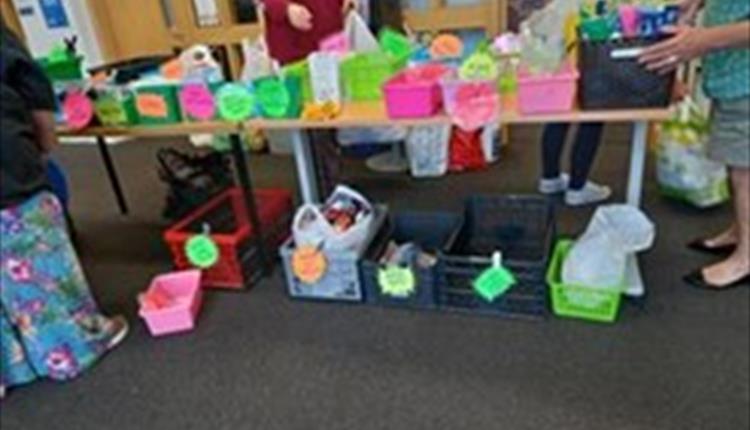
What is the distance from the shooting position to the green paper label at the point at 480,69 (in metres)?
1.81

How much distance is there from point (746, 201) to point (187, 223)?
1.86 meters

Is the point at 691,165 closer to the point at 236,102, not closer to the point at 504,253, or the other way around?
the point at 504,253

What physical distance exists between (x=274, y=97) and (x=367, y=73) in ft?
0.98

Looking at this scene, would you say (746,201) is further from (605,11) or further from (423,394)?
(423,394)

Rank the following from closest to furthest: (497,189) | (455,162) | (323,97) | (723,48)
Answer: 1. (723,48)
2. (323,97)
3. (497,189)
4. (455,162)

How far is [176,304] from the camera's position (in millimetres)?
2105

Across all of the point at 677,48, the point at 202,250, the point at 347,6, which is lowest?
the point at 202,250

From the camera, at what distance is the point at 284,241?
248cm

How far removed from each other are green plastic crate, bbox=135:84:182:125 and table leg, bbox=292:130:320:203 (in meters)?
0.40

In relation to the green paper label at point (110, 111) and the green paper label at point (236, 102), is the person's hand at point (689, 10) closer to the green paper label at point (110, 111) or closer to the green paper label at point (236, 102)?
the green paper label at point (236, 102)

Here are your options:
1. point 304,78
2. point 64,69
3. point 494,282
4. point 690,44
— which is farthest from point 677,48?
point 64,69

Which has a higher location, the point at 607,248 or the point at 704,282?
the point at 607,248

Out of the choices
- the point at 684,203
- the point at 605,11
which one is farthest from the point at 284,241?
the point at 684,203

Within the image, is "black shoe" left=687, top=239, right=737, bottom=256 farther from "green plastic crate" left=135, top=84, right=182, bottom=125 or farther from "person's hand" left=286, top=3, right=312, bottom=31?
"green plastic crate" left=135, top=84, right=182, bottom=125
